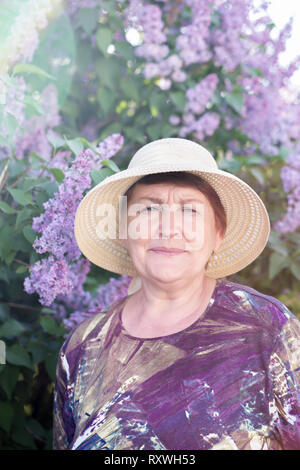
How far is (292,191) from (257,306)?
1.51 metres

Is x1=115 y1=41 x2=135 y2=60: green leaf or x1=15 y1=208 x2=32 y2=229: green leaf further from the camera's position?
x1=115 y1=41 x2=135 y2=60: green leaf

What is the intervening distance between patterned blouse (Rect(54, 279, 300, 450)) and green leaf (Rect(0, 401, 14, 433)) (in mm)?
780

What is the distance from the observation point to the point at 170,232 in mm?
1394

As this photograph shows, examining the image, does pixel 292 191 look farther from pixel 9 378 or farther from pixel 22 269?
pixel 9 378

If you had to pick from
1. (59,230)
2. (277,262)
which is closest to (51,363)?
(59,230)

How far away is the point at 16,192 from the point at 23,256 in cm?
33

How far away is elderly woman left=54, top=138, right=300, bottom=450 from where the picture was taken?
1269mm

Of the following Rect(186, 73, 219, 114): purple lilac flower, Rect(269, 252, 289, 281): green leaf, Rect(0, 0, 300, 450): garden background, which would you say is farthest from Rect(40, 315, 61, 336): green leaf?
Rect(186, 73, 219, 114): purple lilac flower

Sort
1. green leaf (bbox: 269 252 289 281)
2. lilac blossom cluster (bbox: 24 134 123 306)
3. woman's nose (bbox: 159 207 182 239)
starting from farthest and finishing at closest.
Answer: green leaf (bbox: 269 252 289 281), lilac blossom cluster (bbox: 24 134 123 306), woman's nose (bbox: 159 207 182 239)

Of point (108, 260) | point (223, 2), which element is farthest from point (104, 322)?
point (223, 2)

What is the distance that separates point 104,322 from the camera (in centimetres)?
160

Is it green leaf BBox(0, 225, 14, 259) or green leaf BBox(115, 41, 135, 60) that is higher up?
green leaf BBox(115, 41, 135, 60)

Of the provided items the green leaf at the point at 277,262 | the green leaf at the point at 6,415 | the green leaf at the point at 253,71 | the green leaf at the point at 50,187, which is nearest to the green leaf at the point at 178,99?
the green leaf at the point at 253,71

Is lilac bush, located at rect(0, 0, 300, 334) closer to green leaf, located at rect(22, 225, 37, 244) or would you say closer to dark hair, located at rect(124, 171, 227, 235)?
green leaf, located at rect(22, 225, 37, 244)
